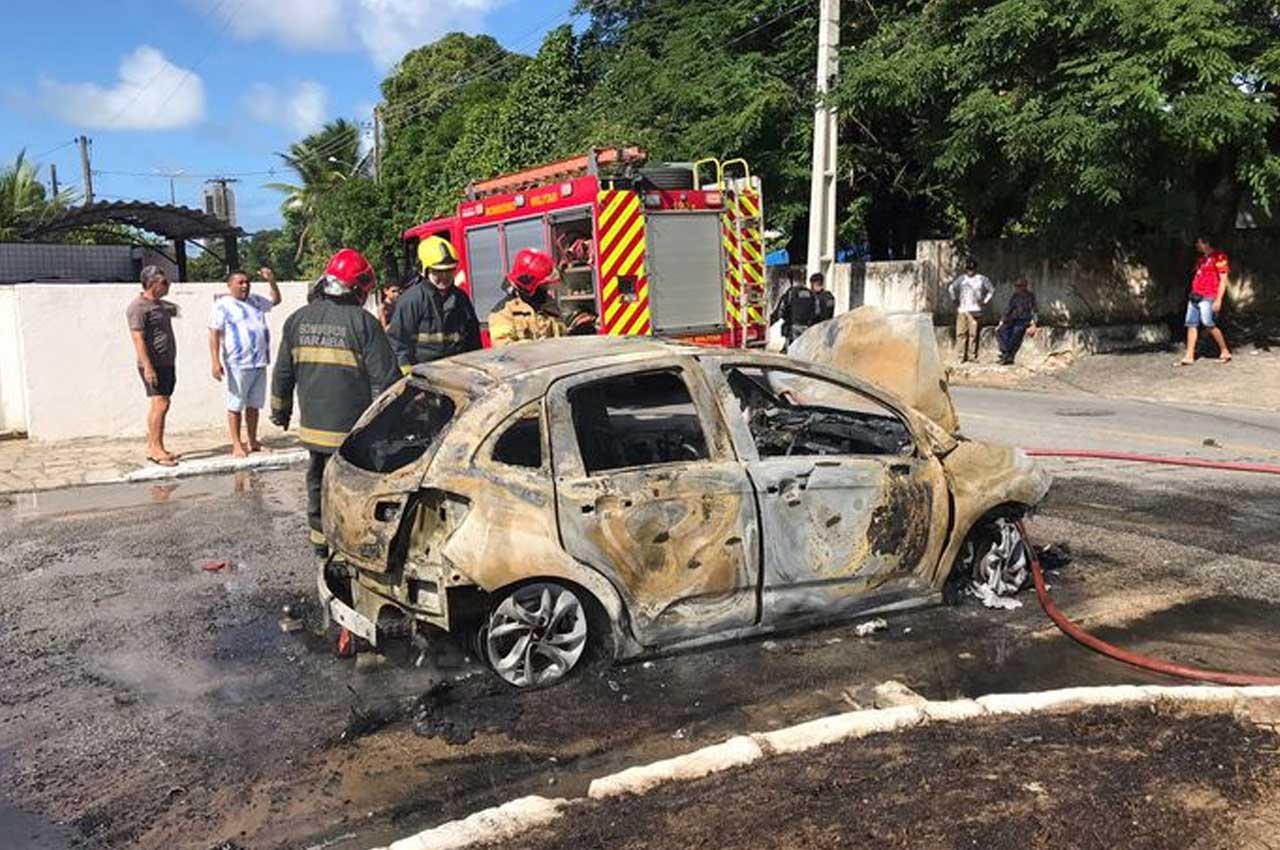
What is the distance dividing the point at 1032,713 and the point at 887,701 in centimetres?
57

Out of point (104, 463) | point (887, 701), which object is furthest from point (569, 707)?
point (104, 463)

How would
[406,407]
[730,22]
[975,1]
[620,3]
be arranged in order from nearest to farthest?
[406,407], [975,1], [730,22], [620,3]

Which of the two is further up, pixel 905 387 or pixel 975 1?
pixel 975 1

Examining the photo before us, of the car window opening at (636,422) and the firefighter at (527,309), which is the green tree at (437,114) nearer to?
the firefighter at (527,309)

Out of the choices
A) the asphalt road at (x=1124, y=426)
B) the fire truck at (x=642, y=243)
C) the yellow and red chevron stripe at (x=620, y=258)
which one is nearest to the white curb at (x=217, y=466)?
the fire truck at (x=642, y=243)

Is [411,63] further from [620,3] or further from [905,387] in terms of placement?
[905,387]

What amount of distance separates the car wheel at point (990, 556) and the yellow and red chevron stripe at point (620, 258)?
6.47 metres

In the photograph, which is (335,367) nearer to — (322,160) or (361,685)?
(361,685)

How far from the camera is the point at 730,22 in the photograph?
20812 mm

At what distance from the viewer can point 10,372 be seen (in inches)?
440

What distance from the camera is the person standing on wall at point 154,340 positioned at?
29.8 ft

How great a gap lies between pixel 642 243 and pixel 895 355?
5354 millimetres

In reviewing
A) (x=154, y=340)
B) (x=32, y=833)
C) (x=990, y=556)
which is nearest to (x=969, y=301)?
(x=154, y=340)

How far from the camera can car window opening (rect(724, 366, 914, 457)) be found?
17.7 feet
